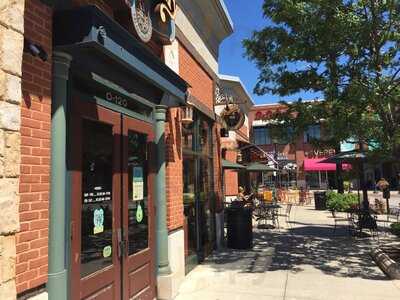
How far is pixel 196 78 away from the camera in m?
9.84

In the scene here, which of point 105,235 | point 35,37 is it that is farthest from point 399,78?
point 35,37

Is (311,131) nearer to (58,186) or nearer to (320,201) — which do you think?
(58,186)

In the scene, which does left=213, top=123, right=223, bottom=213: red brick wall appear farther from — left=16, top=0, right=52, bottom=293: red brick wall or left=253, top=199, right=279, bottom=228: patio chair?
left=16, top=0, right=52, bottom=293: red brick wall

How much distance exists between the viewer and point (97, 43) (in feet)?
13.4

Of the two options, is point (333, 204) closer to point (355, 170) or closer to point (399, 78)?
point (355, 170)

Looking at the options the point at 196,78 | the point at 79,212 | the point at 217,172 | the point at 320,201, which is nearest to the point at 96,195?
the point at 79,212

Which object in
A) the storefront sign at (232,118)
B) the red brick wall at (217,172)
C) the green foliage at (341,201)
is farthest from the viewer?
the green foliage at (341,201)

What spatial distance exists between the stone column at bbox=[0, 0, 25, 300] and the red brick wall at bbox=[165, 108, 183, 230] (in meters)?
4.47

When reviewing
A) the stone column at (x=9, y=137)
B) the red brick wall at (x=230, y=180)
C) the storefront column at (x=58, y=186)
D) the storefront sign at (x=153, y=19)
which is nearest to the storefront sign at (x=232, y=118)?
the storefront sign at (x=153, y=19)

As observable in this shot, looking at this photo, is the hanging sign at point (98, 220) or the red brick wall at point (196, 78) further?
the red brick wall at point (196, 78)

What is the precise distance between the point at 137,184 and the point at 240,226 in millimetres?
5363

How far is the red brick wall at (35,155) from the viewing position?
3666 millimetres

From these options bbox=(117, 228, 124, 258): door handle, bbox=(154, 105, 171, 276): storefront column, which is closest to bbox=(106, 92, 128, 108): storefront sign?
bbox=(154, 105, 171, 276): storefront column

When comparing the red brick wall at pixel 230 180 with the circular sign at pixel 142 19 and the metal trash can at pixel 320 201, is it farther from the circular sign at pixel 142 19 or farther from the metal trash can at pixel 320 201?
the circular sign at pixel 142 19
